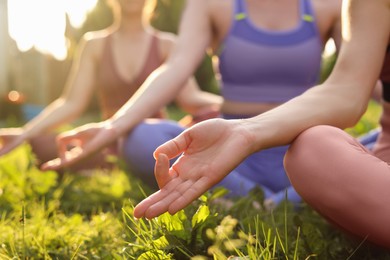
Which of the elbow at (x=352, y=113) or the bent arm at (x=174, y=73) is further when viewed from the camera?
the bent arm at (x=174, y=73)

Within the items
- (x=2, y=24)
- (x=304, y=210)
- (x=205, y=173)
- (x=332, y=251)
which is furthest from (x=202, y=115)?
(x=2, y=24)

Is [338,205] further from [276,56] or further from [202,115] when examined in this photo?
[202,115]

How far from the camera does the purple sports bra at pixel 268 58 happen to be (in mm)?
2986

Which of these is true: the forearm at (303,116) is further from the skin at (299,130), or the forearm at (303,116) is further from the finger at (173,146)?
the finger at (173,146)

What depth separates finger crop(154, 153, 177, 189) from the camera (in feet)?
4.96

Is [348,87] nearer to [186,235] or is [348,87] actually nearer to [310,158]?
[310,158]

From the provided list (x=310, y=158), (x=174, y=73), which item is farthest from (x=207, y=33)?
(x=310, y=158)

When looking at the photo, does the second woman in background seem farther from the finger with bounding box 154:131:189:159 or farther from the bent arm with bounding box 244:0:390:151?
the finger with bounding box 154:131:189:159

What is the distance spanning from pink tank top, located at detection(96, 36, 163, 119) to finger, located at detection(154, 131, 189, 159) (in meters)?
2.68

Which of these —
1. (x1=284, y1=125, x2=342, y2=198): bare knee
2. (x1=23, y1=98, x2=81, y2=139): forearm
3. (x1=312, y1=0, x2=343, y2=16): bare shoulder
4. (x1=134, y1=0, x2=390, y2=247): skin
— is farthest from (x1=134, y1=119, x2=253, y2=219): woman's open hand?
(x1=23, y1=98, x2=81, y2=139): forearm

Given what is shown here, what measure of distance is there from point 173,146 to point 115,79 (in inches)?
110

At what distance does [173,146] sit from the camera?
1.55m

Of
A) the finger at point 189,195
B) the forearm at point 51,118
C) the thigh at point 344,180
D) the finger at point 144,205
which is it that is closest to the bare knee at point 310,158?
the thigh at point 344,180

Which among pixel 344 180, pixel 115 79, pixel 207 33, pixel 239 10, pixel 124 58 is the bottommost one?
pixel 115 79
